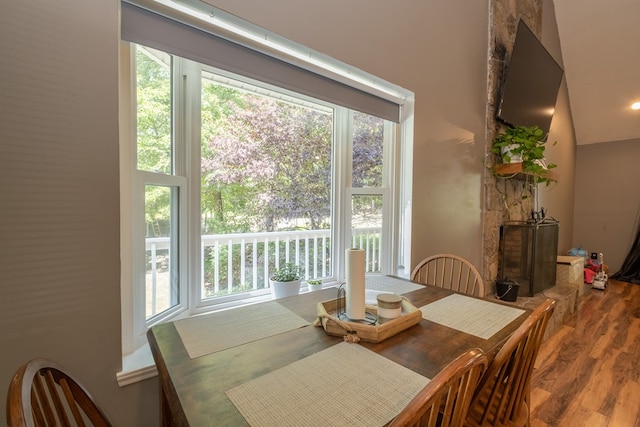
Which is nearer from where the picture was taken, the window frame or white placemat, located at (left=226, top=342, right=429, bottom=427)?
white placemat, located at (left=226, top=342, right=429, bottom=427)

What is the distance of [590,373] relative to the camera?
2.03 meters

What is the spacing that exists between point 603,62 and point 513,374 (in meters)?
5.02

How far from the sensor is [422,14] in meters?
2.13

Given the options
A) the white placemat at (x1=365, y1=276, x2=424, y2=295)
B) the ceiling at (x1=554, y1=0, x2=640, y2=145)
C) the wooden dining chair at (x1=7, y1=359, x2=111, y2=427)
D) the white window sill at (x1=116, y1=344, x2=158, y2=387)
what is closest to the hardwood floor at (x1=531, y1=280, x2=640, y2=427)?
the white placemat at (x1=365, y1=276, x2=424, y2=295)

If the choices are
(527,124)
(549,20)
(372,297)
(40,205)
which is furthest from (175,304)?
(549,20)

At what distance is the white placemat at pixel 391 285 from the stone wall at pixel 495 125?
5.20 ft

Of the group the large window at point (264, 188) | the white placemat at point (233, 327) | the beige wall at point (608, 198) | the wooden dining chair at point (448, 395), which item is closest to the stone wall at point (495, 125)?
the large window at point (264, 188)

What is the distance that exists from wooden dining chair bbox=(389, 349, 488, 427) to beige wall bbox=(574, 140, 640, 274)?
6.05 metres

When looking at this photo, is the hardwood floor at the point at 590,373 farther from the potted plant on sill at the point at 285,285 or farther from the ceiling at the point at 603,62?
the ceiling at the point at 603,62

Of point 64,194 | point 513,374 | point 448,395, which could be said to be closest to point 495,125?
point 513,374

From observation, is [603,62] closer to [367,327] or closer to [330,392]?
[367,327]

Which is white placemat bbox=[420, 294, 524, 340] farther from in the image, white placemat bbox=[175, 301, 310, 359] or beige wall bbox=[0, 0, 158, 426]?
beige wall bbox=[0, 0, 158, 426]

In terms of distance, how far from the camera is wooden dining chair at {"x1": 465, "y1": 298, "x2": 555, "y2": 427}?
809mm

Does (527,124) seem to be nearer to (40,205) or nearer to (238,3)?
(238,3)
